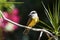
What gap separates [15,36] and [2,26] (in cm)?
63

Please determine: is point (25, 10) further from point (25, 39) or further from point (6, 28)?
point (6, 28)

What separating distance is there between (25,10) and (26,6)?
0.13 ft

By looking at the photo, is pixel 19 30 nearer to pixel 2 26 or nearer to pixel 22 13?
pixel 22 13

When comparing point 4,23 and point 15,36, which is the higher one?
point 4,23

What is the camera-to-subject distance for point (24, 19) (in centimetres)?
275

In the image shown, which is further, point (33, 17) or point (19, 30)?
point (19, 30)

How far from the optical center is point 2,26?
2127 millimetres

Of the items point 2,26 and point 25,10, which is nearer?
point 2,26

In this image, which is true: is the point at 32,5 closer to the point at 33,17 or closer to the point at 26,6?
the point at 26,6

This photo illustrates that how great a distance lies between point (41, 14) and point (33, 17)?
1.66ft

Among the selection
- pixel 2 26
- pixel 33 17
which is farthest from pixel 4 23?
pixel 33 17

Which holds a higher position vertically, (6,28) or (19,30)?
(6,28)

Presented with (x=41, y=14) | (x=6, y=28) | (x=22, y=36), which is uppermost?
(x=6, y=28)

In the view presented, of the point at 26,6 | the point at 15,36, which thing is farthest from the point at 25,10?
the point at 15,36
